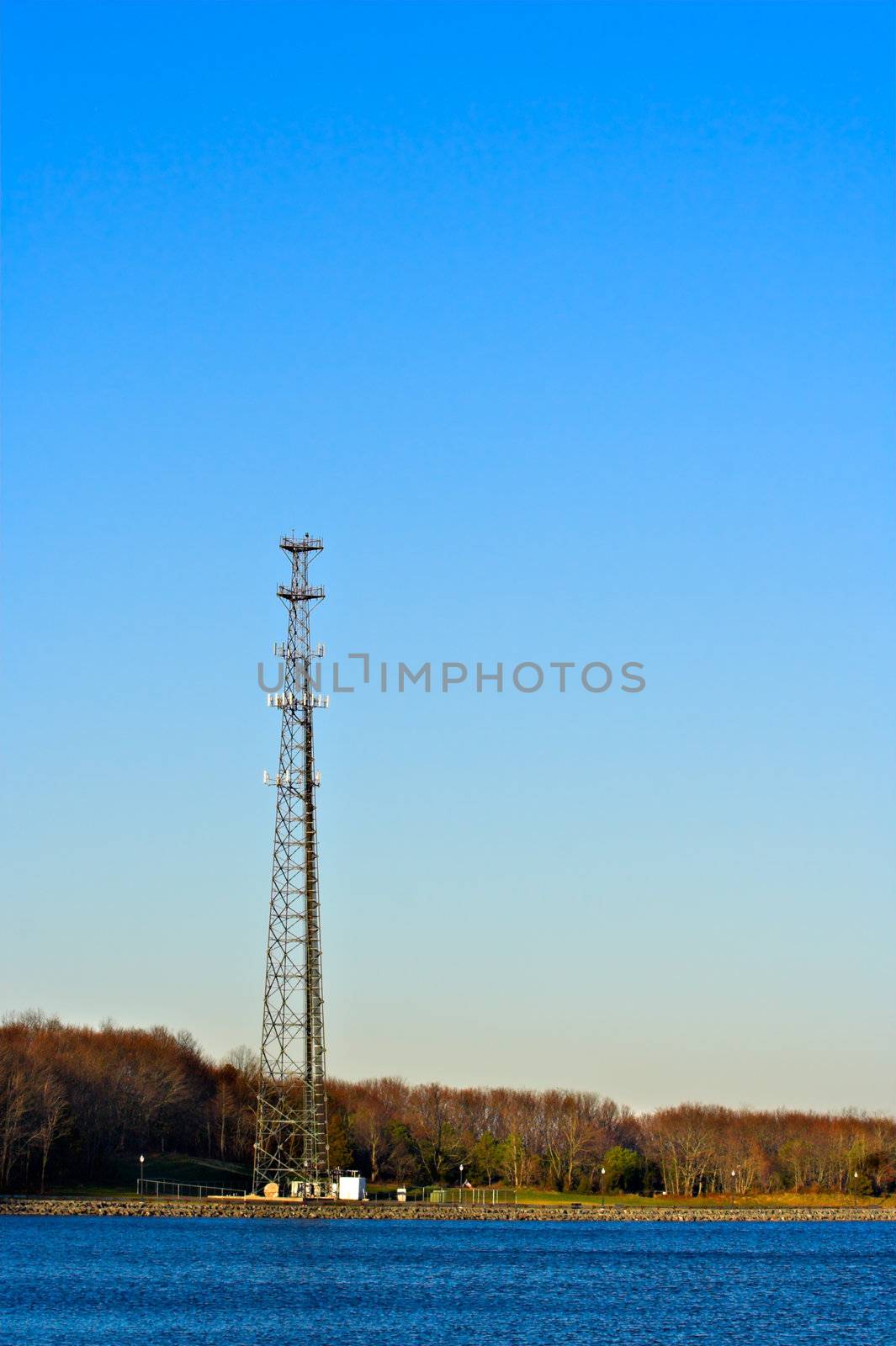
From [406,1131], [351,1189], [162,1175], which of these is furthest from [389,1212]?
[406,1131]

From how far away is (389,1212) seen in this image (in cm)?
8519

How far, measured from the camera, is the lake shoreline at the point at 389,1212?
76938mm

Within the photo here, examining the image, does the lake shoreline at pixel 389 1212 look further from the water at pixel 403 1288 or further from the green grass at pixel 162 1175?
the green grass at pixel 162 1175

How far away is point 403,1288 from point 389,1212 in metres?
33.2

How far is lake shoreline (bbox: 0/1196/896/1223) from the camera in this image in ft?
252

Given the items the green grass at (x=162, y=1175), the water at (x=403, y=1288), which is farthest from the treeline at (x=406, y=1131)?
the water at (x=403, y=1288)

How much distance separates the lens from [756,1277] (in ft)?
209

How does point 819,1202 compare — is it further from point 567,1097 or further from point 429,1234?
point 429,1234

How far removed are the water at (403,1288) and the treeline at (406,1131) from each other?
665 inches

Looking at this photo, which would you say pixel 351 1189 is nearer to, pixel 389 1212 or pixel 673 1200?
pixel 389 1212

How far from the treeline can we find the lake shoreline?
7.59m

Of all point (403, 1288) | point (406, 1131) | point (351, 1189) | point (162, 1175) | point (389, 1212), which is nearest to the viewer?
point (403, 1288)

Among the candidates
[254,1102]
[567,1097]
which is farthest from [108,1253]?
[567,1097]

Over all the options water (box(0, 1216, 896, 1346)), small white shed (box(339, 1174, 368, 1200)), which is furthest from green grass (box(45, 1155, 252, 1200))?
water (box(0, 1216, 896, 1346))
